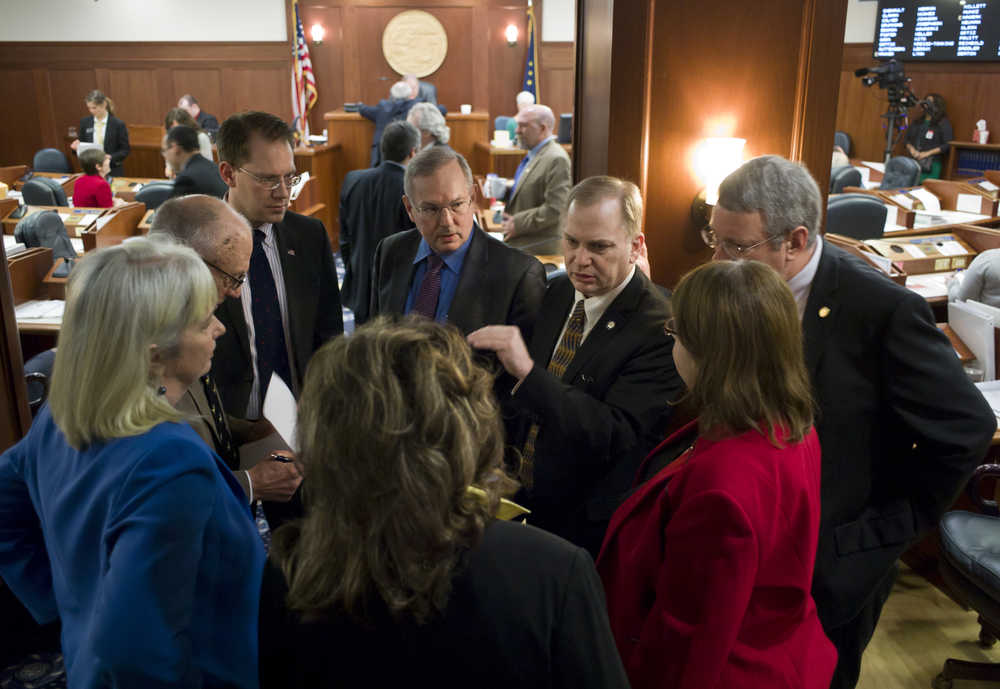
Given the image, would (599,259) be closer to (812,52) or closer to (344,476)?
(344,476)

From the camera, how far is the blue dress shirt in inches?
100.0

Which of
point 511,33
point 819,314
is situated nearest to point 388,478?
point 819,314


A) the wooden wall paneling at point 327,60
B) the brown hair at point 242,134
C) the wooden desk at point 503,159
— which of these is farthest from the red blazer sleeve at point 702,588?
the wooden wall paneling at point 327,60

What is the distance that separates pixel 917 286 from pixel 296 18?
33.2ft

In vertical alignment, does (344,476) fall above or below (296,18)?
below

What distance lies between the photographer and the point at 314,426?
96 centimetres

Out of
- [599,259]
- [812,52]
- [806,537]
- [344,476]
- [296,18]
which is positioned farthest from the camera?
[296,18]

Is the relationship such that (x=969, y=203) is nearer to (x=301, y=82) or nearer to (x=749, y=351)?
(x=749, y=351)

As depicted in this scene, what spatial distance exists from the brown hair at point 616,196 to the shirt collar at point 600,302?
0.11 metres

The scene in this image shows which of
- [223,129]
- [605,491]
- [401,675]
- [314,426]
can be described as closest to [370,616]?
[401,675]

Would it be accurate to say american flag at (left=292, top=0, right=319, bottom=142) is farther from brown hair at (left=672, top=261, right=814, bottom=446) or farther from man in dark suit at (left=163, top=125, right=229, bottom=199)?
brown hair at (left=672, top=261, right=814, bottom=446)

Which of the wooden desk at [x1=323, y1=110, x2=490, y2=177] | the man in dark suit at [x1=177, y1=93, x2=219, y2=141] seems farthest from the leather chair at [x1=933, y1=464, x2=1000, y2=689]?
the man in dark suit at [x1=177, y1=93, x2=219, y2=141]

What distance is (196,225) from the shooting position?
6.42 ft

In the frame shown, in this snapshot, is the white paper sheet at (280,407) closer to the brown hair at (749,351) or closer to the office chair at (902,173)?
the brown hair at (749,351)
